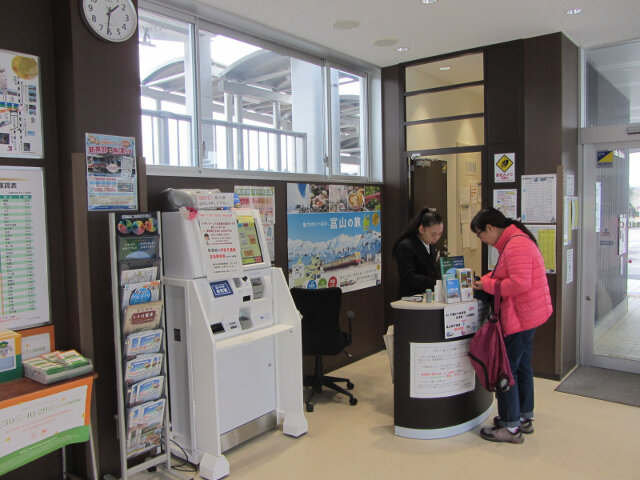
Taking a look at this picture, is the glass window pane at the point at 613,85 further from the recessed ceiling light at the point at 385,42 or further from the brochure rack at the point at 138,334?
the brochure rack at the point at 138,334

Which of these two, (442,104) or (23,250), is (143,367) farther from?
(442,104)

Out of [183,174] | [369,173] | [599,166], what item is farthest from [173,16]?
[599,166]

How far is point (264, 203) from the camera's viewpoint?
4055mm

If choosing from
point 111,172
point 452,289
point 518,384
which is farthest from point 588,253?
point 111,172

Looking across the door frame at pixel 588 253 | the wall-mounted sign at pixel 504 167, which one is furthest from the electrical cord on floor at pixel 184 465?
the door frame at pixel 588 253

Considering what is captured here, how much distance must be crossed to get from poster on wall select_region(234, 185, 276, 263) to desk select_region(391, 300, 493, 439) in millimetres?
1258

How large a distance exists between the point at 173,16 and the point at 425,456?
3359mm

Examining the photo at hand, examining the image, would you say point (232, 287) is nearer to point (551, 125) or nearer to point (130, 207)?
point (130, 207)

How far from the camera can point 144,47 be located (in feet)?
11.5

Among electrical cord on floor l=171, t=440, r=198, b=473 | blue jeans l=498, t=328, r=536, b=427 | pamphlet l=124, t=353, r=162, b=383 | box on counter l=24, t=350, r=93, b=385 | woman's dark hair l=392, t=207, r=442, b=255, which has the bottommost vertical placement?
electrical cord on floor l=171, t=440, r=198, b=473

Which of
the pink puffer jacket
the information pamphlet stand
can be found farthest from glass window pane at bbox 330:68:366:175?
the information pamphlet stand

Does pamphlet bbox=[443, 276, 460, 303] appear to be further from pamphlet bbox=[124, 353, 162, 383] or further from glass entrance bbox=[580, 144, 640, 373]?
glass entrance bbox=[580, 144, 640, 373]

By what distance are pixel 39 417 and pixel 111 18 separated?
2.09 m

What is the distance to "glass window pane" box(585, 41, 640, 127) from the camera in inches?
178
